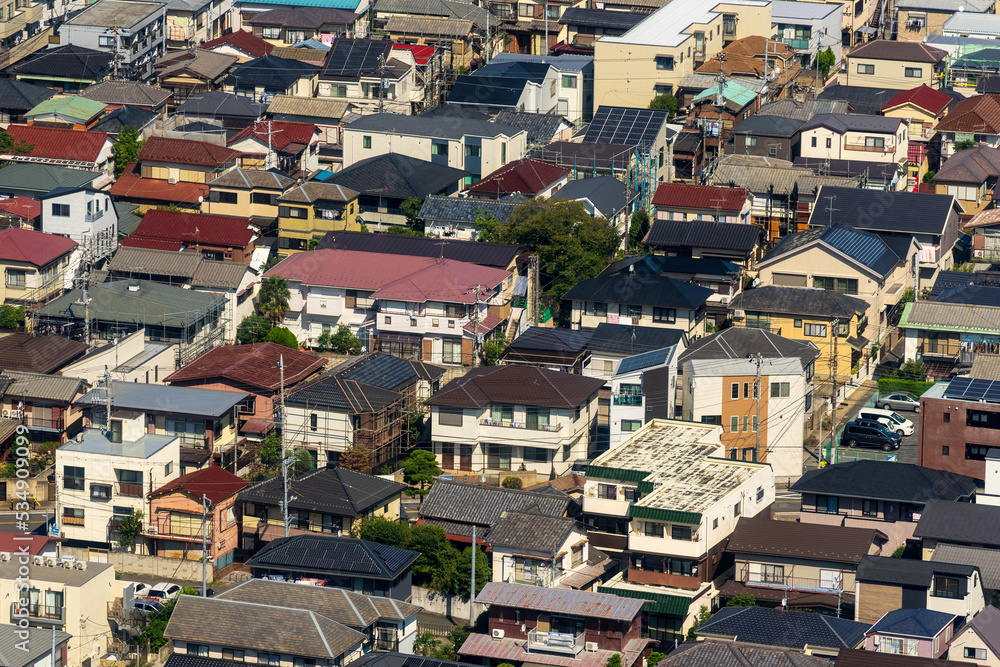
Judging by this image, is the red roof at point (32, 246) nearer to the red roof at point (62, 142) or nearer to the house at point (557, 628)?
the red roof at point (62, 142)

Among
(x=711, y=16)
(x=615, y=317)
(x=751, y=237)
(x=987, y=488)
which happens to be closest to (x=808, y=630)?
(x=987, y=488)

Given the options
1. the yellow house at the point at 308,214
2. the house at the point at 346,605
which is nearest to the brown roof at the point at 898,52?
the yellow house at the point at 308,214

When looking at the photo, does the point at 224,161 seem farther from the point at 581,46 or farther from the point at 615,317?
the point at 581,46

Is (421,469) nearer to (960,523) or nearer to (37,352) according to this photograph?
(37,352)

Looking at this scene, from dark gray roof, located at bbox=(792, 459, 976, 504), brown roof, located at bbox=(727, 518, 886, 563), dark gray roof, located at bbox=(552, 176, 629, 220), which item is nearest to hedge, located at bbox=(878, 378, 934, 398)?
dark gray roof, located at bbox=(792, 459, 976, 504)

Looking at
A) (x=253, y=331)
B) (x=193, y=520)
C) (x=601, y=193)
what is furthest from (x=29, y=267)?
(x=601, y=193)
